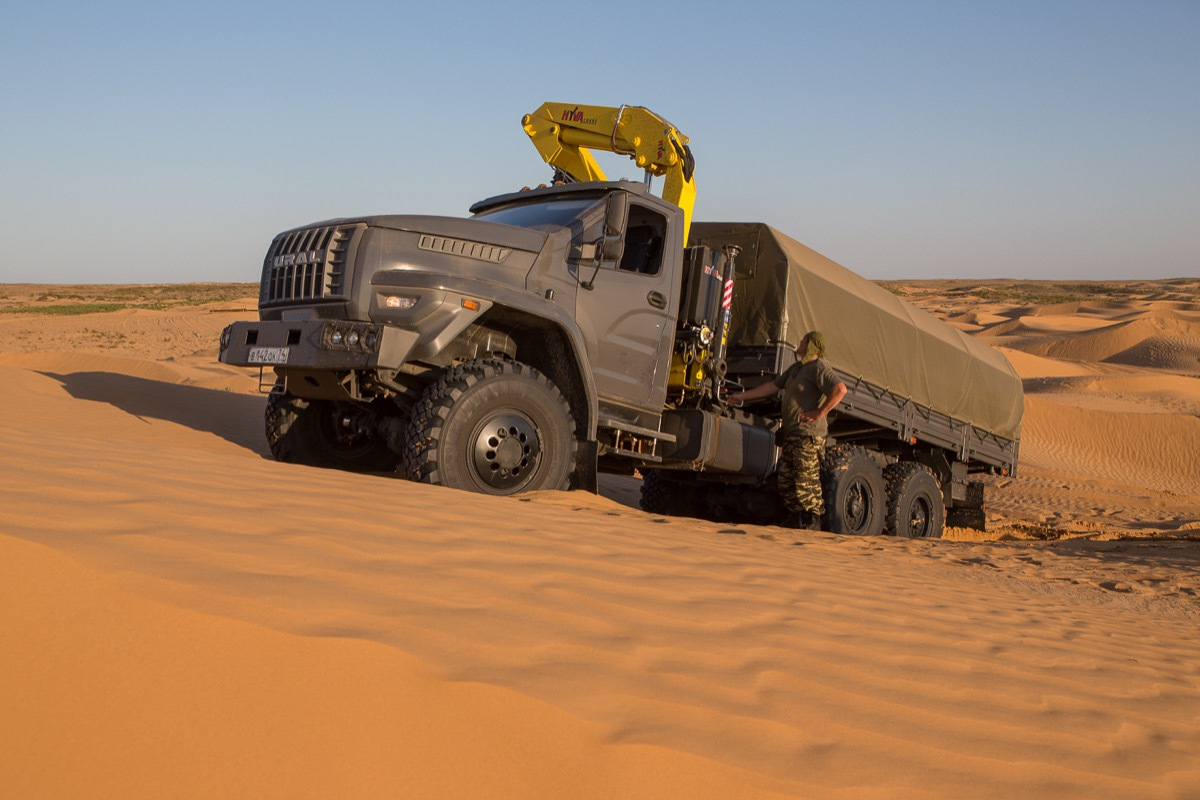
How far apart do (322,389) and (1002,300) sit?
210ft

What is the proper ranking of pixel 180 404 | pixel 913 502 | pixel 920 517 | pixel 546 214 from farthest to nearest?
pixel 180 404, pixel 920 517, pixel 913 502, pixel 546 214

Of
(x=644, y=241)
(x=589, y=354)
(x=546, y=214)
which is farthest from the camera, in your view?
(x=644, y=241)

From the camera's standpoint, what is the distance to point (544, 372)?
7633 mm

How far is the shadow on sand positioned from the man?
474cm

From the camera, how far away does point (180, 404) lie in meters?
11.1

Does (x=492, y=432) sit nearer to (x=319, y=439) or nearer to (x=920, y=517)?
(x=319, y=439)

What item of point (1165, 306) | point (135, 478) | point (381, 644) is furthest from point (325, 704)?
point (1165, 306)

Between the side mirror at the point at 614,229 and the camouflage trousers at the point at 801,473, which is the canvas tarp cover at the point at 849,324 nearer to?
the camouflage trousers at the point at 801,473

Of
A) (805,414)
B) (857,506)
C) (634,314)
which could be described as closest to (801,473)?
(805,414)

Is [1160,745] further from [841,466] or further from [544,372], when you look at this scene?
[841,466]

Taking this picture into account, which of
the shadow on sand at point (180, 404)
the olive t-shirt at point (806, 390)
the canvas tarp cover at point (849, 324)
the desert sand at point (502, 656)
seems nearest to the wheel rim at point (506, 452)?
the desert sand at point (502, 656)

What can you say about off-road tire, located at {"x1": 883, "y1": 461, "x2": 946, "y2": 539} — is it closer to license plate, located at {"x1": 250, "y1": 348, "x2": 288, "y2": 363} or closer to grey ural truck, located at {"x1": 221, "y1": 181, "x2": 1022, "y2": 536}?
grey ural truck, located at {"x1": 221, "y1": 181, "x2": 1022, "y2": 536}

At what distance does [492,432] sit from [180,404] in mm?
5819

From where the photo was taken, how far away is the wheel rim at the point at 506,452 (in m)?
6.75
